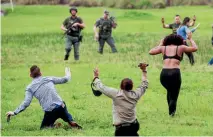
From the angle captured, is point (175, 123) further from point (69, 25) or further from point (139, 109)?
point (69, 25)

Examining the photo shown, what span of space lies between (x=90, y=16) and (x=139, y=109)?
126 ft

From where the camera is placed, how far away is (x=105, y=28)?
25672mm

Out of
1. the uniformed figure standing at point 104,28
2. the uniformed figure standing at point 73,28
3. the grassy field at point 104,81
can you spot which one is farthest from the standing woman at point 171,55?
the uniformed figure standing at point 104,28

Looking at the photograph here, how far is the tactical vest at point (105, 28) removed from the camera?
2570 cm

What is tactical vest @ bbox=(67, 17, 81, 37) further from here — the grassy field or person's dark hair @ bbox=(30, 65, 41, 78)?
person's dark hair @ bbox=(30, 65, 41, 78)

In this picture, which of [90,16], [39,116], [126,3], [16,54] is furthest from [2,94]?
[126,3]

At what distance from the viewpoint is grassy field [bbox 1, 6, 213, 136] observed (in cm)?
1242

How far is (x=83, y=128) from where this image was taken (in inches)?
481

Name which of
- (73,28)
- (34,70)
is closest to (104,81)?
(73,28)

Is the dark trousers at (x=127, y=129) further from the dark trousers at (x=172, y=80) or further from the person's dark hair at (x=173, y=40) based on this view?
the person's dark hair at (x=173, y=40)

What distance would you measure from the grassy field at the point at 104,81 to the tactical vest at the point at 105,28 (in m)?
0.81

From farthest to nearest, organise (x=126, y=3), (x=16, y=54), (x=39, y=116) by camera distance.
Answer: (x=126, y=3), (x=16, y=54), (x=39, y=116)

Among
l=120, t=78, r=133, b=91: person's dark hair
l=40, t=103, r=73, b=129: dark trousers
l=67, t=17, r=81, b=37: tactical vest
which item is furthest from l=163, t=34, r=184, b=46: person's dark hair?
l=67, t=17, r=81, b=37: tactical vest

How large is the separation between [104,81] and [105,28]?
23.0 feet
